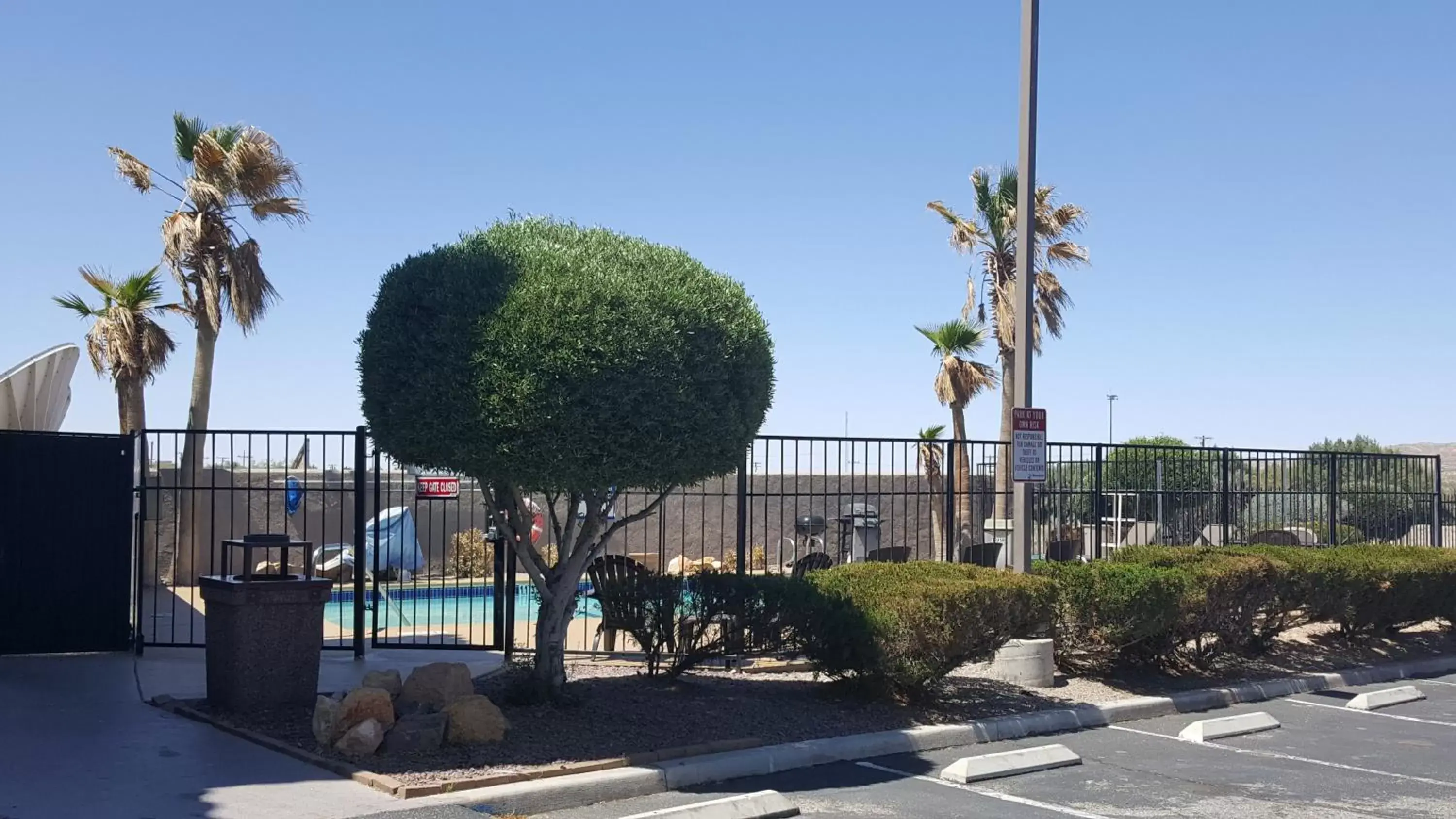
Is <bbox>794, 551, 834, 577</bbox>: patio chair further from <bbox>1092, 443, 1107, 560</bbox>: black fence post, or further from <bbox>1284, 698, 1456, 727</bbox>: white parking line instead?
<bbox>1284, 698, 1456, 727</bbox>: white parking line

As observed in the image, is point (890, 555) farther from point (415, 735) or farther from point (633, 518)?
point (415, 735)

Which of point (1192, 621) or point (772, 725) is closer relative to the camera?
point (772, 725)

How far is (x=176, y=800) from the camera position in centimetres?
693

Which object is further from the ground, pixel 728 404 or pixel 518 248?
pixel 518 248

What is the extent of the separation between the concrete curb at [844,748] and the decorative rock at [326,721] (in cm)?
117

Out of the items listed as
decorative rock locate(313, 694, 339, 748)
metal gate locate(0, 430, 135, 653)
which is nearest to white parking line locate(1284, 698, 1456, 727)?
decorative rock locate(313, 694, 339, 748)

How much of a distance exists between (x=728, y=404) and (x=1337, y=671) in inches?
341

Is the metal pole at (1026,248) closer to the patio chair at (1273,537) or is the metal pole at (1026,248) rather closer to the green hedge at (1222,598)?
the green hedge at (1222,598)

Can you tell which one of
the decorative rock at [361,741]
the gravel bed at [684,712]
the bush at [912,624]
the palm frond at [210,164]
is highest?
the palm frond at [210,164]

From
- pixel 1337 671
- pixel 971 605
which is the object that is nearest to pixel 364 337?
pixel 971 605

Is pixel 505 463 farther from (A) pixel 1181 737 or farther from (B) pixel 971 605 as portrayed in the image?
(A) pixel 1181 737

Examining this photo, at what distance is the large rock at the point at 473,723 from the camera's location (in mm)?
8133

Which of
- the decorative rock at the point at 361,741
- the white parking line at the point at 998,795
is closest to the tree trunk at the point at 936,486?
the white parking line at the point at 998,795

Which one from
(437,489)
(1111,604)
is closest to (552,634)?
(437,489)
